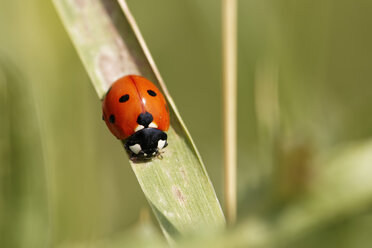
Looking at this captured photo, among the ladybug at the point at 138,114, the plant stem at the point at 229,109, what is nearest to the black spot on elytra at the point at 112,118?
the ladybug at the point at 138,114

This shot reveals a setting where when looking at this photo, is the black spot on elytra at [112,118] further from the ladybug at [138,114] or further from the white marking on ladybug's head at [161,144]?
the white marking on ladybug's head at [161,144]

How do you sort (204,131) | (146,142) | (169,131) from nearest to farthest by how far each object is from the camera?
(169,131), (146,142), (204,131)

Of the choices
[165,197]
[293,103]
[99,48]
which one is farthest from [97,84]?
[293,103]

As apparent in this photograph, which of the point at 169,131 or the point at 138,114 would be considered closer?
the point at 169,131

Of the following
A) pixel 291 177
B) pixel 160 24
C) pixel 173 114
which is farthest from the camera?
pixel 160 24

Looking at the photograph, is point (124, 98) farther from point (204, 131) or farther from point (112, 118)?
point (204, 131)

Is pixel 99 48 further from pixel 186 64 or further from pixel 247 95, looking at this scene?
pixel 186 64

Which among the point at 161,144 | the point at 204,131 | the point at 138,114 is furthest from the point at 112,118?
the point at 204,131
